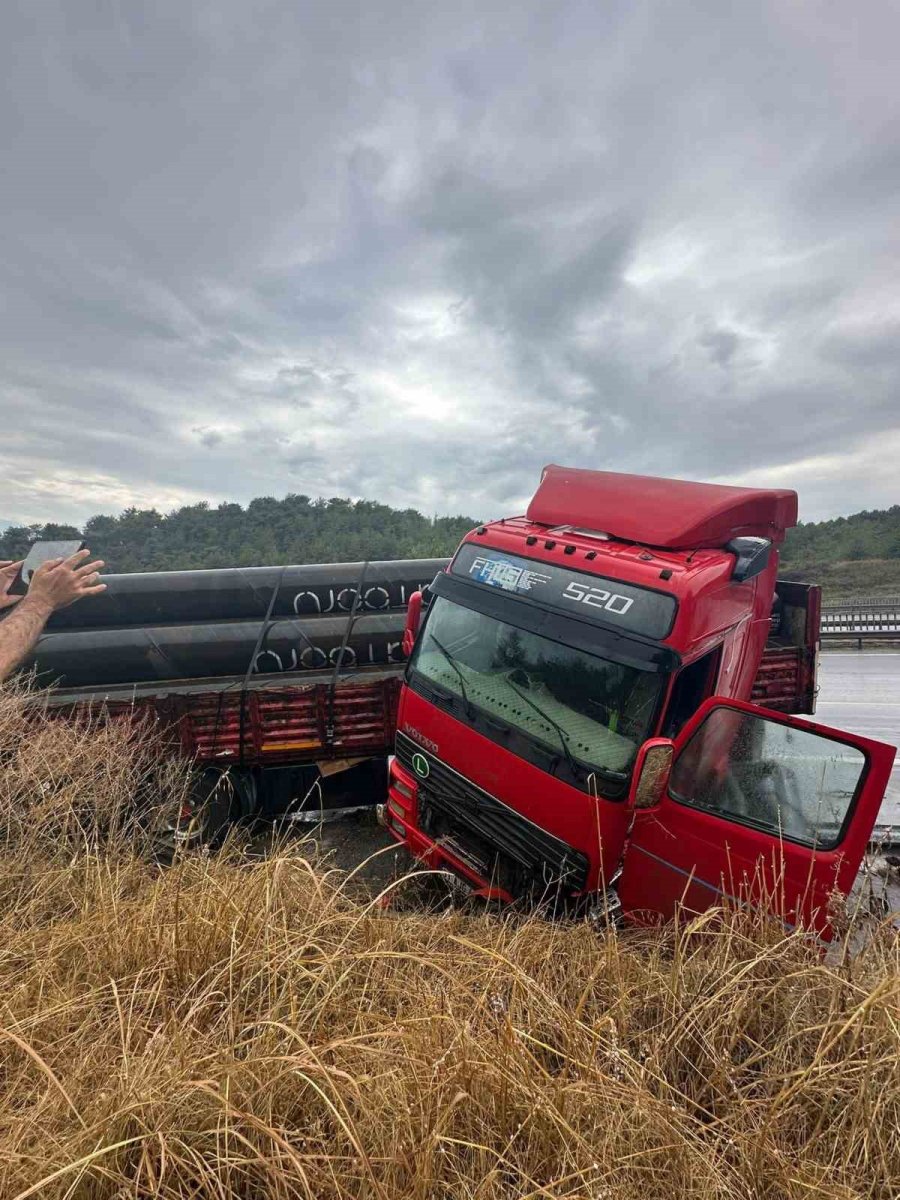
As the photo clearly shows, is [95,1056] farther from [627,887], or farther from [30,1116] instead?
[627,887]

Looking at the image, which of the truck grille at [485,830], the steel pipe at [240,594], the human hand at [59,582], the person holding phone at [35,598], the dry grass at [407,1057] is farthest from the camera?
the steel pipe at [240,594]

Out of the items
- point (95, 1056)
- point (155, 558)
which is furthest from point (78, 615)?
point (155, 558)

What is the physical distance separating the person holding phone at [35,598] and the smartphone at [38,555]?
2.46 m

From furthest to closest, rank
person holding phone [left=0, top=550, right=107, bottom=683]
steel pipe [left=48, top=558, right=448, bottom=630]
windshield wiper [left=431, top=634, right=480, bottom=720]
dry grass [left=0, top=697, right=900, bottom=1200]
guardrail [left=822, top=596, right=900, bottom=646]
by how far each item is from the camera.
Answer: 1. guardrail [left=822, top=596, right=900, bottom=646]
2. steel pipe [left=48, top=558, right=448, bottom=630]
3. person holding phone [left=0, top=550, right=107, bottom=683]
4. windshield wiper [left=431, top=634, right=480, bottom=720]
5. dry grass [left=0, top=697, right=900, bottom=1200]

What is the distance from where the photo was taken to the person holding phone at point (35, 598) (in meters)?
4.69

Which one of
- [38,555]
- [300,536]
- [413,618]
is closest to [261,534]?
[300,536]

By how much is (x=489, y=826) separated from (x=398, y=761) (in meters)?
1.17

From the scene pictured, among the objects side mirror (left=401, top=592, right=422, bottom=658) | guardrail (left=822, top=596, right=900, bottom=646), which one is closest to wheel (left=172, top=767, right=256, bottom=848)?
side mirror (left=401, top=592, right=422, bottom=658)

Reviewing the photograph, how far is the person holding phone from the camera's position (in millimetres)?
4691

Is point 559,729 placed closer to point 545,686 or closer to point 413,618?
point 545,686

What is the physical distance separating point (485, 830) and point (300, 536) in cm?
4247

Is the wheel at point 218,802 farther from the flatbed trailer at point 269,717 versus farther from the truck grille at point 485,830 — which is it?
the truck grille at point 485,830

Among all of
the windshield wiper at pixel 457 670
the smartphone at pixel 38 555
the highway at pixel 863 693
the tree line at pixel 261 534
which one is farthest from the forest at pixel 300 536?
the windshield wiper at pixel 457 670

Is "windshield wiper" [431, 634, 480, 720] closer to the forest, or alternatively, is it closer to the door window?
the door window
